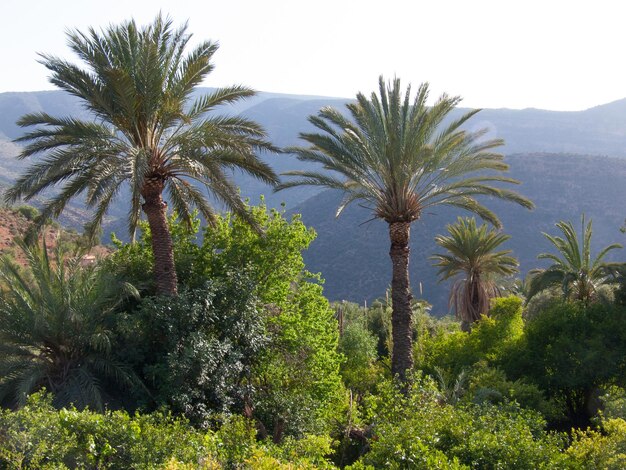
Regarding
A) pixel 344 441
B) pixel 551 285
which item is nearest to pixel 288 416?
pixel 344 441

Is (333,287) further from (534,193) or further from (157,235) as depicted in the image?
(157,235)

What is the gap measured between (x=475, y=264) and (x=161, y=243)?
53.8 feet

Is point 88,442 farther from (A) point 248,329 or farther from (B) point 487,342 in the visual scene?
(B) point 487,342

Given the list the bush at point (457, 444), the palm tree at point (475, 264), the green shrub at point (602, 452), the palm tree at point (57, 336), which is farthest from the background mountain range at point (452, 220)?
the green shrub at point (602, 452)

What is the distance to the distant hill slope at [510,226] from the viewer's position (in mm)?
65188

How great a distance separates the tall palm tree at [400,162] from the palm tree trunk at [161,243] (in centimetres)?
380

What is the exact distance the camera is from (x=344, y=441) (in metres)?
14.9

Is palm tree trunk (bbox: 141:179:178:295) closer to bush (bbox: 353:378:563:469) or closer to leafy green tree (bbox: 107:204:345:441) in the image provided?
leafy green tree (bbox: 107:204:345:441)

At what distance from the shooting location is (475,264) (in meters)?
26.6

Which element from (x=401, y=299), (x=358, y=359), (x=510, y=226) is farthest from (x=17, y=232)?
(x=510, y=226)

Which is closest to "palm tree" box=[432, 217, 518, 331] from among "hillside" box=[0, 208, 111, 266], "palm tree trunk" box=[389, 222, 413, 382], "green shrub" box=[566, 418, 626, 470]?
"palm tree trunk" box=[389, 222, 413, 382]

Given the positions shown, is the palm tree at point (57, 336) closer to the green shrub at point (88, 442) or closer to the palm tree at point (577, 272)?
the green shrub at point (88, 442)

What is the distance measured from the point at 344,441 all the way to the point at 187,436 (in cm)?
667

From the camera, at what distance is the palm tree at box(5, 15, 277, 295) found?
42.2ft
